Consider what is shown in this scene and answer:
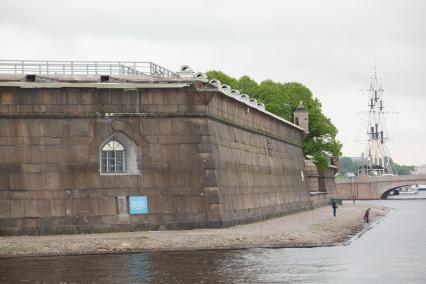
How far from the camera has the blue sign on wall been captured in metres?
43.2

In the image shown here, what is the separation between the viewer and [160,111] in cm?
4416

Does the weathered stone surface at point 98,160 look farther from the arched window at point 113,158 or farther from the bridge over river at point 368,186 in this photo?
the bridge over river at point 368,186

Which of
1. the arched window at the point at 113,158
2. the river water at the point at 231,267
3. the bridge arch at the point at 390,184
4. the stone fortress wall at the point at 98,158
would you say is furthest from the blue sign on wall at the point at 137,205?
the bridge arch at the point at 390,184

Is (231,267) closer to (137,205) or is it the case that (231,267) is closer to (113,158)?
(137,205)

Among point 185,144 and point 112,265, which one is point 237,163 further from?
point 112,265

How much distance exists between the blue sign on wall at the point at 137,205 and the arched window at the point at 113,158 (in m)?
1.56

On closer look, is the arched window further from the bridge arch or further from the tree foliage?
the bridge arch

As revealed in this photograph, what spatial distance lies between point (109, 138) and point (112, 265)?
474 inches

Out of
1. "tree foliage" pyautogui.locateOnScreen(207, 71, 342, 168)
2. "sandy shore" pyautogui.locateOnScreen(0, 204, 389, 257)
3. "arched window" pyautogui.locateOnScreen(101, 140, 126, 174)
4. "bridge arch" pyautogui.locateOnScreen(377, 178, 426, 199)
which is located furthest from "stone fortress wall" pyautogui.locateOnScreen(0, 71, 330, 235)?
"bridge arch" pyautogui.locateOnScreen(377, 178, 426, 199)

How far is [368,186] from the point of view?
535ft

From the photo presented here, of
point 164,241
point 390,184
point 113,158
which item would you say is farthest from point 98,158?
point 390,184

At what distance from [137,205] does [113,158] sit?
255cm

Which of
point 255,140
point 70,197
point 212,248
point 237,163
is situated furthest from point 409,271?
point 255,140

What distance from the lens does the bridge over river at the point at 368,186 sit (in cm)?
16162
